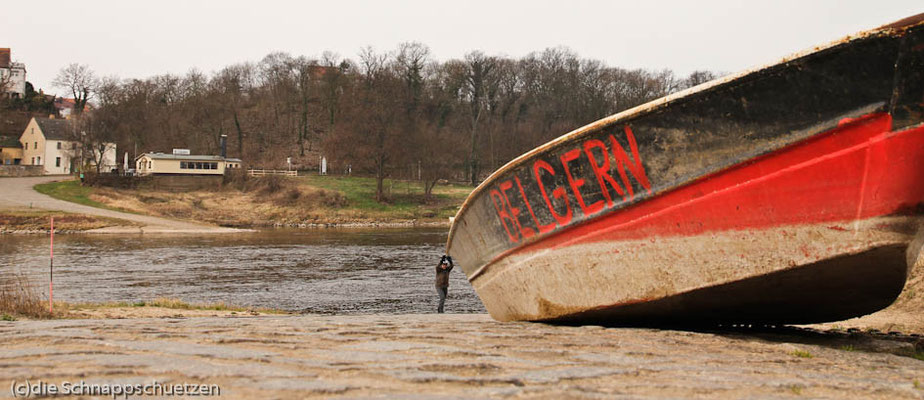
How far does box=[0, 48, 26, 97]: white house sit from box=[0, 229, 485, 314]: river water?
8012 centimetres

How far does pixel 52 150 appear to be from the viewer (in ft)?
256

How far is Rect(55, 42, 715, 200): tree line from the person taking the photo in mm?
76938

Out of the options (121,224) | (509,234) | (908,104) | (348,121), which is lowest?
(121,224)

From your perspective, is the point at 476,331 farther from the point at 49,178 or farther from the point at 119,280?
the point at 49,178

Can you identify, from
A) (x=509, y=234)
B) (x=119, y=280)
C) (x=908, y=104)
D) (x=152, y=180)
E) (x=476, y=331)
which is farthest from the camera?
(x=152, y=180)

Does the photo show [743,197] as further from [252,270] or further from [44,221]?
[44,221]

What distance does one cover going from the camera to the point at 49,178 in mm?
70000

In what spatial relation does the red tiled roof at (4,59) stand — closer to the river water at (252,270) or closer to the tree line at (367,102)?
the tree line at (367,102)

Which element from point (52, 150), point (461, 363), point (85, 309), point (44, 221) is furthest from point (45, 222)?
point (461, 363)

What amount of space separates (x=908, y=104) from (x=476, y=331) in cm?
373

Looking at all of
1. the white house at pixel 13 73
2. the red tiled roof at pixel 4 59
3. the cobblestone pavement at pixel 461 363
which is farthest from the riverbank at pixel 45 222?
the red tiled roof at pixel 4 59

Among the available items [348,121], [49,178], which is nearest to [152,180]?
[49,178]

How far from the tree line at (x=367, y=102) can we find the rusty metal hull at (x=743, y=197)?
6183 cm

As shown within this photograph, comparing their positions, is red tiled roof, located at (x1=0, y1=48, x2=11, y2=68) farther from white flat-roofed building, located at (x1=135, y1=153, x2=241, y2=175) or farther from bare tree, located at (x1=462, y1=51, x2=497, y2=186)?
bare tree, located at (x1=462, y1=51, x2=497, y2=186)
